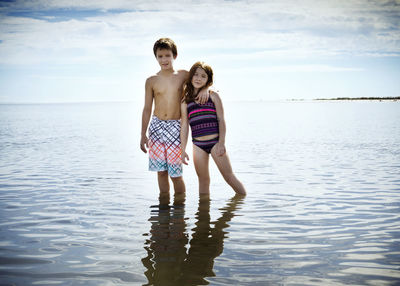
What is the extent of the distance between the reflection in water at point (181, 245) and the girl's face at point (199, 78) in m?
1.98

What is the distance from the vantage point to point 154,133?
576cm

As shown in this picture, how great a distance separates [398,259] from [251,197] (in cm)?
300

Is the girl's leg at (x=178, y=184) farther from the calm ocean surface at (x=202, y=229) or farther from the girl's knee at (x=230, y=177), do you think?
the girl's knee at (x=230, y=177)

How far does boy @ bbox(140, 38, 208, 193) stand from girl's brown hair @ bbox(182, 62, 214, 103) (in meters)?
0.18

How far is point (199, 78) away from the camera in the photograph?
5359 millimetres

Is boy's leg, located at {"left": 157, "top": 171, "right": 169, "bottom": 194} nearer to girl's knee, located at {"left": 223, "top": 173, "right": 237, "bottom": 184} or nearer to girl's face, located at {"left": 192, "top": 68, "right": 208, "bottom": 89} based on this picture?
girl's knee, located at {"left": 223, "top": 173, "right": 237, "bottom": 184}

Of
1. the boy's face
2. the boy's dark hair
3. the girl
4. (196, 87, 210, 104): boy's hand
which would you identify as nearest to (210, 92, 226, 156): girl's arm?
the girl

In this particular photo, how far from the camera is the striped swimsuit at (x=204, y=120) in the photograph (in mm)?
5512

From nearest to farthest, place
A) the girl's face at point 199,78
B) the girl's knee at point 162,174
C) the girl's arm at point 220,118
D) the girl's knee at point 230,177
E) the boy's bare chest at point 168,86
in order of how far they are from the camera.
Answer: the girl's face at point 199,78
the girl's arm at point 220,118
the boy's bare chest at point 168,86
the girl's knee at point 230,177
the girl's knee at point 162,174

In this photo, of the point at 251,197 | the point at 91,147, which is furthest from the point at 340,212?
the point at 91,147

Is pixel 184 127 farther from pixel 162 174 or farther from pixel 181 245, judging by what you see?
pixel 181 245

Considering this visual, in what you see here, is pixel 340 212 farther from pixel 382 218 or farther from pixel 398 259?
pixel 398 259

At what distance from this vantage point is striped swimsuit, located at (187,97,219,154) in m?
5.51

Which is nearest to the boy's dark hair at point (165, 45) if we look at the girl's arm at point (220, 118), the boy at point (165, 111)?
the boy at point (165, 111)
